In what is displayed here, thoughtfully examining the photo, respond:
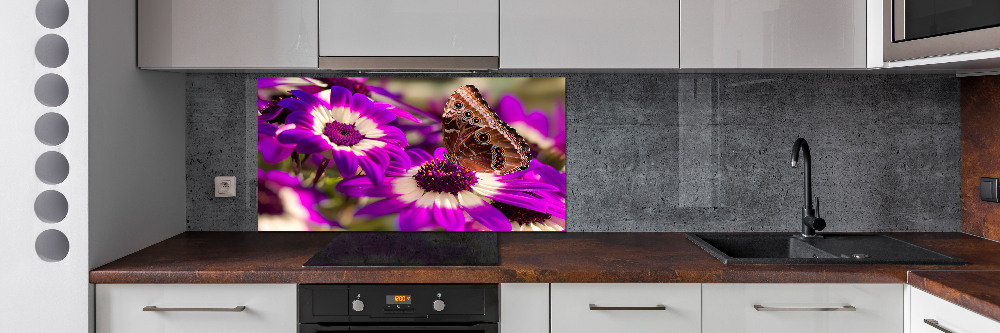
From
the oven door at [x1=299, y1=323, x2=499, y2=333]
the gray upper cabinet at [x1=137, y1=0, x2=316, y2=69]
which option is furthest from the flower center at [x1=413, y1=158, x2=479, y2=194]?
the oven door at [x1=299, y1=323, x2=499, y2=333]

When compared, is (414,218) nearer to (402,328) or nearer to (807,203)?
(402,328)

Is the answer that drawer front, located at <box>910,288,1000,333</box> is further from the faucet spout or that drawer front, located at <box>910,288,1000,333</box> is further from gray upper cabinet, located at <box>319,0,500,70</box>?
gray upper cabinet, located at <box>319,0,500,70</box>

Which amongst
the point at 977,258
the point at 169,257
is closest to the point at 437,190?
the point at 169,257

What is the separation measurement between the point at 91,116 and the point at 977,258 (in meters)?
2.46

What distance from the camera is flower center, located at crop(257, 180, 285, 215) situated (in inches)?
94.7

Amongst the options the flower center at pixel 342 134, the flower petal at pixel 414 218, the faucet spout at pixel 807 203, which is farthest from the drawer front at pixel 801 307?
the flower center at pixel 342 134

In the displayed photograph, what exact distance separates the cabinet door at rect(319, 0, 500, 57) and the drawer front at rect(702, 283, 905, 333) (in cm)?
97

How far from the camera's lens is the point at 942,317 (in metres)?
1.59

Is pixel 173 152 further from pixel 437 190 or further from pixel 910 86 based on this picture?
pixel 910 86

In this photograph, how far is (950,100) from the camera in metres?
2.37
